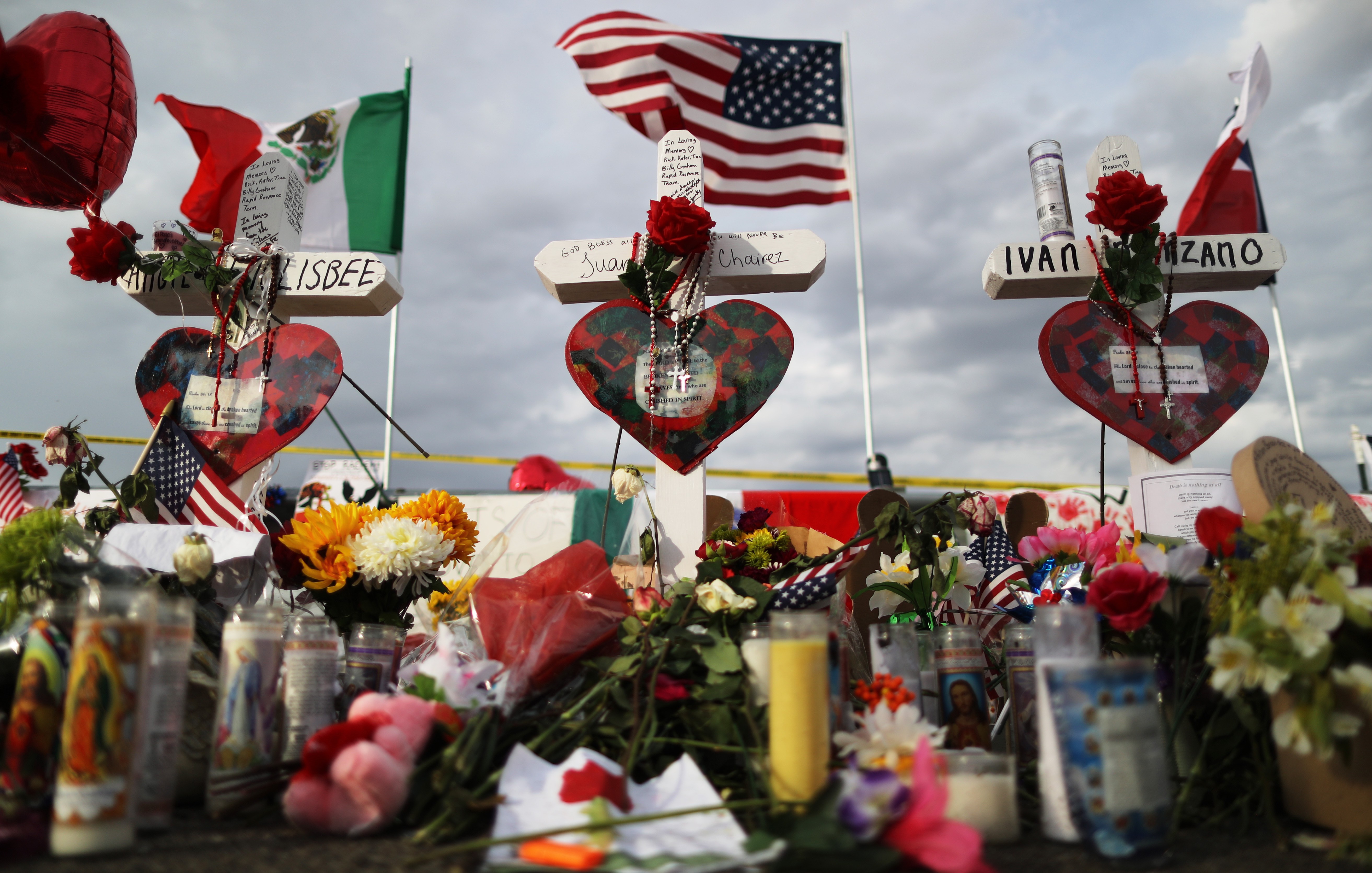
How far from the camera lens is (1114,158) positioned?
2293 millimetres

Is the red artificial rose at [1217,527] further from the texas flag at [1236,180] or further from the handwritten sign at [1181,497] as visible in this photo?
the texas flag at [1236,180]

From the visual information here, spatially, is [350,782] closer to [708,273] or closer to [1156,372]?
[708,273]

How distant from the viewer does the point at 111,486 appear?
187cm

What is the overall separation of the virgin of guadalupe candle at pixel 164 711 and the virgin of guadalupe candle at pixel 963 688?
1.27 metres

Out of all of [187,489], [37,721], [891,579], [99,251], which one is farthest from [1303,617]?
[99,251]

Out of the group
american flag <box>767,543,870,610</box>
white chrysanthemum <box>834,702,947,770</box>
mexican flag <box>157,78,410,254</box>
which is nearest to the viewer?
white chrysanthemum <box>834,702,947,770</box>

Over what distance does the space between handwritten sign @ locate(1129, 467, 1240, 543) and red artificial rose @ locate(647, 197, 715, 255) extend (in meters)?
1.34

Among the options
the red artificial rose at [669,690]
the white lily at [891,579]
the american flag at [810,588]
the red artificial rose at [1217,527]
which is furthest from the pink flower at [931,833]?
the white lily at [891,579]

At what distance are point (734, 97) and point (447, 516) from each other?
4.36 meters

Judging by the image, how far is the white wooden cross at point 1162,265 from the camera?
2162mm

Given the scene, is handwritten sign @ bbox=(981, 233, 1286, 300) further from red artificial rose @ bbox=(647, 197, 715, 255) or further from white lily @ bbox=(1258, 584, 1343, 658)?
white lily @ bbox=(1258, 584, 1343, 658)

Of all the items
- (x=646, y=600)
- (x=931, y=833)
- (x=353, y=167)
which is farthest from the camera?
(x=353, y=167)

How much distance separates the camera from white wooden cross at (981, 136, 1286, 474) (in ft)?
7.09

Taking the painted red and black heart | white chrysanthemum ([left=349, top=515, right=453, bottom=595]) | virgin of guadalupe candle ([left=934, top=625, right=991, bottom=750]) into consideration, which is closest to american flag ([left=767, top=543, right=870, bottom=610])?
virgin of guadalupe candle ([left=934, top=625, right=991, bottom=750])
